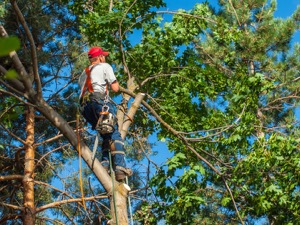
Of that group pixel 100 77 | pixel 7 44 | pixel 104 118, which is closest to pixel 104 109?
pixel 104 118

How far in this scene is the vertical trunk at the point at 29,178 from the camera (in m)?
9.81

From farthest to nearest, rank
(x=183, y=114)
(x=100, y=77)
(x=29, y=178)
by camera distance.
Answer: (x=29, y=178) < (x=183, y=114) < (x=100, y=77)

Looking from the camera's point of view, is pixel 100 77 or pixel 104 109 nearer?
pixel 104 109

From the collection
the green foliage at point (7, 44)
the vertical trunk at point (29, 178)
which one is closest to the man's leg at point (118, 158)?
the green foliage at point (7, 44)

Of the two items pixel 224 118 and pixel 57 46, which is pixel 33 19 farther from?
pixel 224 118

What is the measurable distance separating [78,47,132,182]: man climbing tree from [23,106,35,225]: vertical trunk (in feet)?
14.7

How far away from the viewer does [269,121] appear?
17.9 m

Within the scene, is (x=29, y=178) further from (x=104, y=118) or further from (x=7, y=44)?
(x=7, y=44)

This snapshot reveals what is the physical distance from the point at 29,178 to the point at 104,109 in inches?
215

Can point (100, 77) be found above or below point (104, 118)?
above

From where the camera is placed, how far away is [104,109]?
212 inches

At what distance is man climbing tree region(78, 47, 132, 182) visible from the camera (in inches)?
211

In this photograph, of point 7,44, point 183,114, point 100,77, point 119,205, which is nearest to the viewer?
point 7,44

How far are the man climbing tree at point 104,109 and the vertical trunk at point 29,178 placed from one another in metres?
4.49
